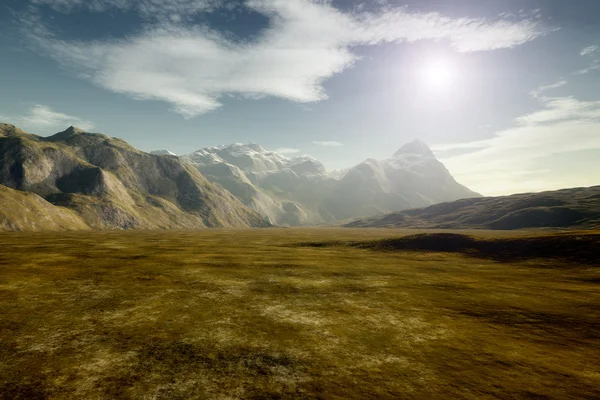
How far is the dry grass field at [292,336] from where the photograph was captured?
15.2 m

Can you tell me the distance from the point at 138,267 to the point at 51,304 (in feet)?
70.8

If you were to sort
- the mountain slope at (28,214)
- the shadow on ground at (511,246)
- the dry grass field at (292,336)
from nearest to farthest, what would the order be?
1. the dry grass field at (292,336)
2. the shadow on ground at (511,246)
3. the mountain slope at (28,214)

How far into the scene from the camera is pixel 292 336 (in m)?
21.6

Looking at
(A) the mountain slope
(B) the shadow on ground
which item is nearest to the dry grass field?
(B) the shadow on ground

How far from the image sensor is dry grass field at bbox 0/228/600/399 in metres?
15.2

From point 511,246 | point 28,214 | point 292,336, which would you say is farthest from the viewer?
point 28,214

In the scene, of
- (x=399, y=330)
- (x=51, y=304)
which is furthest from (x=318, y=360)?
(x=51, y=304)

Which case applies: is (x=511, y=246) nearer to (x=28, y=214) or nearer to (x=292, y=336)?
(x=292, y=336)

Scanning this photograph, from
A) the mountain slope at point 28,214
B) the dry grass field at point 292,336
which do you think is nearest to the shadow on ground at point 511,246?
the dry grass field at point 292,336

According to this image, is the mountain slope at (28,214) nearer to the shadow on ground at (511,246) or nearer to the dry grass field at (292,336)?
the dry grass field at (292,336)

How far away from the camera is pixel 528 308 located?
1173 inches

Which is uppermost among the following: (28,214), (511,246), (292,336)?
(28,214)


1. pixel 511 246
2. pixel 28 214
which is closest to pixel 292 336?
pixel 511 246

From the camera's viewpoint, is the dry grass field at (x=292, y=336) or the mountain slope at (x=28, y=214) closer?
the dry grass field at (x=292, y=336)
